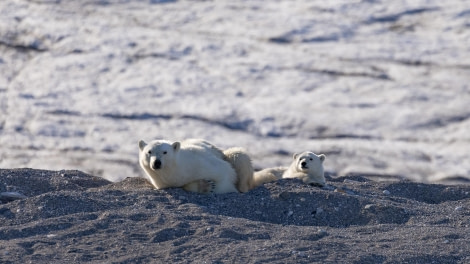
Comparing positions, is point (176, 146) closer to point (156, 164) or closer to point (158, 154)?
point (158, 154)

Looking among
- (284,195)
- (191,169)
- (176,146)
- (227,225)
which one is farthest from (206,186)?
(227,225)

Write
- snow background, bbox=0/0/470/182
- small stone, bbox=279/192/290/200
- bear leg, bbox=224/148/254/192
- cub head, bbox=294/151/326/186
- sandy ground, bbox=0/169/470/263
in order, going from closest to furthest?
sandy ground, bbox=0/169/470/263 → small stone, bbox=279/192/290/200 → bear leg, bbox=224/148/254/192 → cub head, bbox=294/151/326/186 → snow background, bbox=0/0/470/182

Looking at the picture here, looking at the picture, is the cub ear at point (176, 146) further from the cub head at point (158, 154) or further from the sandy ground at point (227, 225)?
the sandy ground at point (227, 225)

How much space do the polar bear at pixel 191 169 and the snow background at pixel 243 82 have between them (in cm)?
630

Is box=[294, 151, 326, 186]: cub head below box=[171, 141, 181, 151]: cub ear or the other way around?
below

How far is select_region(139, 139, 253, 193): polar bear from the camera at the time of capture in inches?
326

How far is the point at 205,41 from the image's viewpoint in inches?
750

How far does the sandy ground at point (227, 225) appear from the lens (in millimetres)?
6082

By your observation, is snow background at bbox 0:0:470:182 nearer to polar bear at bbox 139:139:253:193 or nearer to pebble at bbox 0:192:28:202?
polar bear at bbox 139:139:253:193

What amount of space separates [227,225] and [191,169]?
171 cm

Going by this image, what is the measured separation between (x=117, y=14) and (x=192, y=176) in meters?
12.6

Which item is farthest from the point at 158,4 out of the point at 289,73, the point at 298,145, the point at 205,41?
the point at 298,145

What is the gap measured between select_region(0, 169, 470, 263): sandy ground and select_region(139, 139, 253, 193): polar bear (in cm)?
19

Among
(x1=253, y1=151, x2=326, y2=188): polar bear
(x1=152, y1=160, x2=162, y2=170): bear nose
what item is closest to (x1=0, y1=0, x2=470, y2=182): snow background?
(x1=253, y1=151, x2=326, y2=188): polar bear
